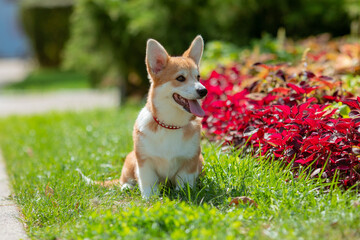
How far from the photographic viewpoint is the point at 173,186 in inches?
149

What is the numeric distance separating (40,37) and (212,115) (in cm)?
1504

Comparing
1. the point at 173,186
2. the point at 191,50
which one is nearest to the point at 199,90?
the point at 191,50

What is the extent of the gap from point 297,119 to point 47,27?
1596 cm

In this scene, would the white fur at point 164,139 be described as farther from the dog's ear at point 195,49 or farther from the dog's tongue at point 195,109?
the dog's ear at point 195,49

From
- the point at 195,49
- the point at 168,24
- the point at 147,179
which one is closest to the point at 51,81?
the point at 168,24

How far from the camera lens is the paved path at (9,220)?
3105 millimetres

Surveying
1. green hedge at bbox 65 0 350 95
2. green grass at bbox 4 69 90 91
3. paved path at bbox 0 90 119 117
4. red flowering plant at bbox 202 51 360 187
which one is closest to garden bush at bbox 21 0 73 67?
green grass at bbox 4 69 90 91

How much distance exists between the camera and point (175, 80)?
139 inches

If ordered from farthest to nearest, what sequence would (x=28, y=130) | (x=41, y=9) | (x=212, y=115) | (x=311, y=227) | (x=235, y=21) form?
(x=41, y=9) → (x=235, y=21) → (x=28, y=130) → (x=212, y=115) → (x=311, y=227)

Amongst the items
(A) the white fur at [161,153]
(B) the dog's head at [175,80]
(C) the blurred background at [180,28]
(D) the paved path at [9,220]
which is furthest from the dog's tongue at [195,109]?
(C) the blurred background at [180,28]

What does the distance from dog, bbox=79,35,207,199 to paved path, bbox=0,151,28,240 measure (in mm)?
885

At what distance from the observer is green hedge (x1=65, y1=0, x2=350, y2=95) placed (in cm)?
802

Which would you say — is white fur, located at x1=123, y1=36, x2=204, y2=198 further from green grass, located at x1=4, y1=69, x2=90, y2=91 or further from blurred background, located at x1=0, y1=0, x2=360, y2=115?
green grass, located at x1=4, y1=69, x2=90, y2=91

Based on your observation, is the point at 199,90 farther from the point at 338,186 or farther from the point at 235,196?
the point at 338,186
